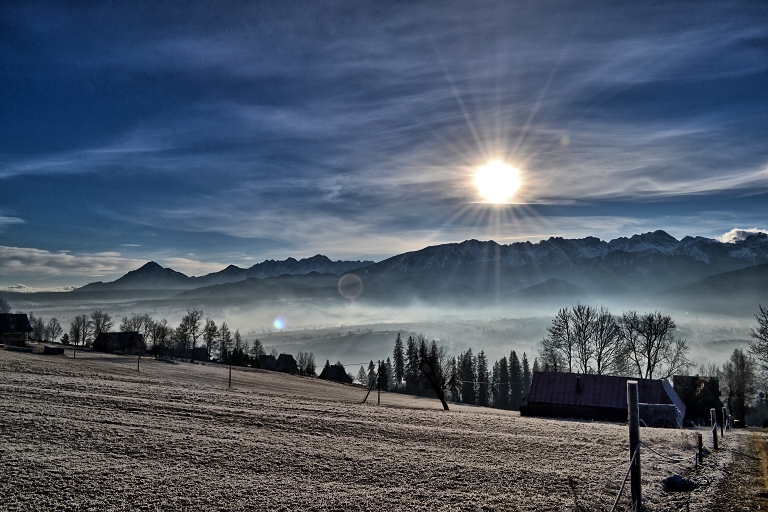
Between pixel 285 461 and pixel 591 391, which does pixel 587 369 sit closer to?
pixel 591 391

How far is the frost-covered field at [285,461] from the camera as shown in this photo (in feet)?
37.3

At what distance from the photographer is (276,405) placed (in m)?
26.6

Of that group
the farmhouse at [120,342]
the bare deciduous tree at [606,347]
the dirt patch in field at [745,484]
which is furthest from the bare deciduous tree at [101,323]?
the dirt patch in field at [745,484]

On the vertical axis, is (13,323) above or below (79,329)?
above

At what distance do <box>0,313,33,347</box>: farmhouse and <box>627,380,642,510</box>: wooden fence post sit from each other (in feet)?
312

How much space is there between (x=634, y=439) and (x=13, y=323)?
10066 cm

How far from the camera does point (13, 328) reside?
8094 centimetres

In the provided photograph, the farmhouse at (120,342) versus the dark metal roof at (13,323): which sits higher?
the dark metal roof at (13,323)

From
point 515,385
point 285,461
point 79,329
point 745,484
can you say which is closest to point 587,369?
point 515,385

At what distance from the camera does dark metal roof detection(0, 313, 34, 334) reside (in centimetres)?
8031

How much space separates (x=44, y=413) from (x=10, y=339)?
79083mm

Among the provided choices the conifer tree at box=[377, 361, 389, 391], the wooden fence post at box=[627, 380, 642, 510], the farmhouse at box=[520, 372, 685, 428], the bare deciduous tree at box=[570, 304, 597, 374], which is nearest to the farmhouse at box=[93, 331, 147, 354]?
the conifer tree at box=[377, 361, 389, 391]

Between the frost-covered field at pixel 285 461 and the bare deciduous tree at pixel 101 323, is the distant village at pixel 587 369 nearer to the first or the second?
the bare deciduous tree at pixel 101 323

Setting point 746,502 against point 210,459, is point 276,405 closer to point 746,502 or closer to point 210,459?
point 210,459
